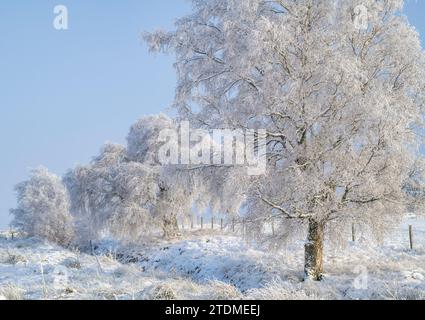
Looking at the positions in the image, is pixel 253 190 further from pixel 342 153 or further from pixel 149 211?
pixel 149 211

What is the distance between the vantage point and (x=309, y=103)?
12375 millimetres

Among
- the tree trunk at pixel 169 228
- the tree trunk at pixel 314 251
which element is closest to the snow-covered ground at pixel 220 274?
the tree trunk at pixel 314 251

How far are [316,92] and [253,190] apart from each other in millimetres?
3467

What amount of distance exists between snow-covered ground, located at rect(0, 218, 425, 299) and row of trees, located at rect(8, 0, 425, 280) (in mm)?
1760

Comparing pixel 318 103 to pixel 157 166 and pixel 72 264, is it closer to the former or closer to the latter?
pixel 72 264

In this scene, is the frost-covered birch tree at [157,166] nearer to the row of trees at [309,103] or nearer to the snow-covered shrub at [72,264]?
the snow-covered shrub at [72,264]

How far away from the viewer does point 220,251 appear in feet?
70.0

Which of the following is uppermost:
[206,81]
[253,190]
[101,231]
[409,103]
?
[206,81]

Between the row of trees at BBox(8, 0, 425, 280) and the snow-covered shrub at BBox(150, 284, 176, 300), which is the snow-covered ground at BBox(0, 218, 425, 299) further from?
the row of trees at BBox(8, 0, 425, 280)

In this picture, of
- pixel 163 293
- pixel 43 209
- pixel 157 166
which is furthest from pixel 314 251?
pixel 43 209

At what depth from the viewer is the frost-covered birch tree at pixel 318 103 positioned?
1208 centimetres

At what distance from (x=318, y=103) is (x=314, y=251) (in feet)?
15.9

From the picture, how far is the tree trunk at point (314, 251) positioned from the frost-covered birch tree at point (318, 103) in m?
0.03
